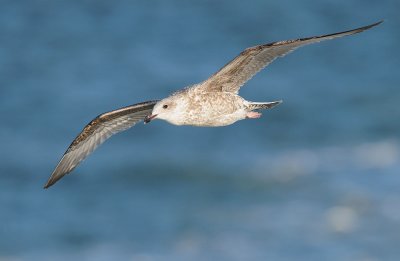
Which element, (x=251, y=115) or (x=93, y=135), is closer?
(x=251, y=115)

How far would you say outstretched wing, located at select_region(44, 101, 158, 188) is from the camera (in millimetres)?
10367

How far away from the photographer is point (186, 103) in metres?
9.30

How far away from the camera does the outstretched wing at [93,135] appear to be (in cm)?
1037

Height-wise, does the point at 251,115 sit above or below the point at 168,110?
above

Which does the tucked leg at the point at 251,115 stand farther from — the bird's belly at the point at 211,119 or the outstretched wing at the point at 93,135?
the outstretched wing at the point at 93,135

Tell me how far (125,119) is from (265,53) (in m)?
2.06

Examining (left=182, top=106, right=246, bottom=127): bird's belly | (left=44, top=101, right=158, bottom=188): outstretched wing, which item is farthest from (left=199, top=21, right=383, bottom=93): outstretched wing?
(left=44, top=101, right=158, bottom=188): outstretched wing

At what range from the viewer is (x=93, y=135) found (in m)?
10.5

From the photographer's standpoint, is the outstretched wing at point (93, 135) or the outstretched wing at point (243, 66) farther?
the outstretched wing at point (93, 135)

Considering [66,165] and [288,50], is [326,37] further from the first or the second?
[66,165]

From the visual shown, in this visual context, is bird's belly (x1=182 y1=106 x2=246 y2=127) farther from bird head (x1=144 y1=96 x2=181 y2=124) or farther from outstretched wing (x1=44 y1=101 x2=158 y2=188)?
outstretched wing (x1=44 y1=101 x2=158 y2=188)

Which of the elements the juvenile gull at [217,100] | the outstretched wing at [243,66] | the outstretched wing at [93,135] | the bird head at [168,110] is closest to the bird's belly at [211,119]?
the juvenile gull at [217,100]

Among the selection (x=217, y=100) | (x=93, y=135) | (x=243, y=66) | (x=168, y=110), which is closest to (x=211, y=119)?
(x=217, y=100)

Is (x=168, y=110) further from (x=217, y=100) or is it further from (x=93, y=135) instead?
(x=93, y=135)
